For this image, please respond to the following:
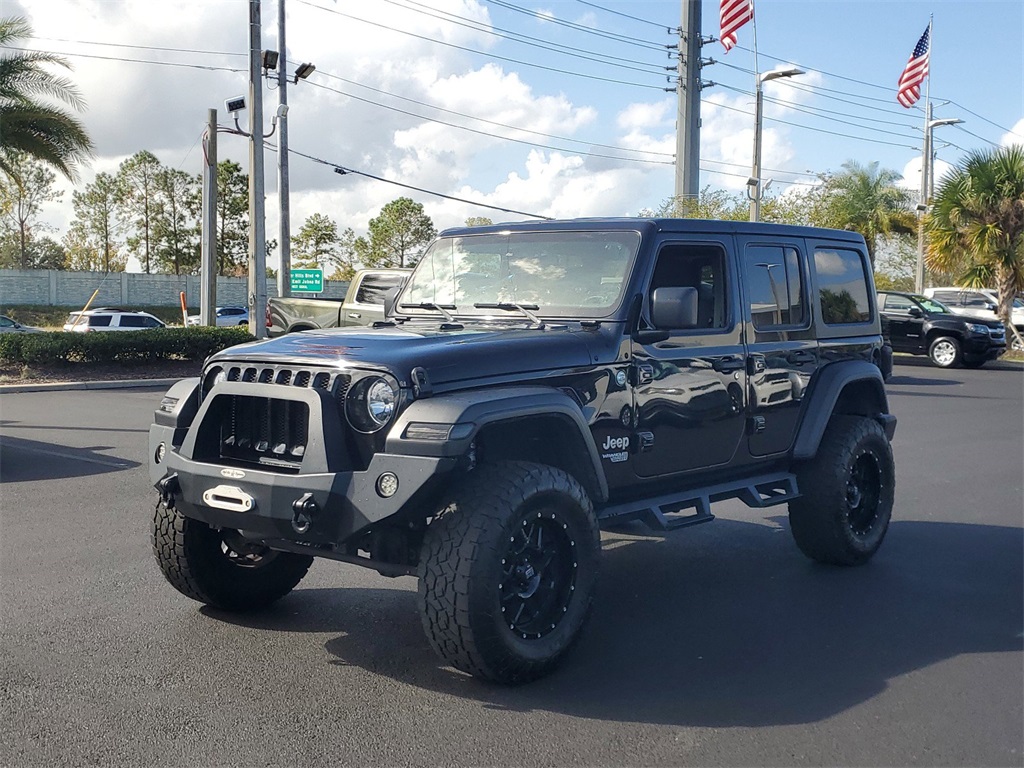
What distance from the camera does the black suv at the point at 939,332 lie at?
23750 millimetres

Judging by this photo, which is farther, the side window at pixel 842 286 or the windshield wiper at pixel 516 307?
the side window at pixel 842 286

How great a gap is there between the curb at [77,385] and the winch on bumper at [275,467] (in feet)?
39.6

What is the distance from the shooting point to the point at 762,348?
19.4 ft

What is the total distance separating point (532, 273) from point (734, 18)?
1008 inches

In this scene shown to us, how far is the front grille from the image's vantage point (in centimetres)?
440

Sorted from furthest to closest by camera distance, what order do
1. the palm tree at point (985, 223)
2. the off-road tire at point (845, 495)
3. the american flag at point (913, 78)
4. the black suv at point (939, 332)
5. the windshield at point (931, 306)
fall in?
the american flag at point (913, 78)
the palm tree at point (985, 223)
the windshield at point (931, 306)
the black suv at point (939, 332)
the off-road tire at point (845, 495)

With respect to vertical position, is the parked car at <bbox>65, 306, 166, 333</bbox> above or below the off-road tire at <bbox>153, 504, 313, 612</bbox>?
above

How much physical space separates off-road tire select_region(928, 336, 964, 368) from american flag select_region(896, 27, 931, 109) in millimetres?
11952

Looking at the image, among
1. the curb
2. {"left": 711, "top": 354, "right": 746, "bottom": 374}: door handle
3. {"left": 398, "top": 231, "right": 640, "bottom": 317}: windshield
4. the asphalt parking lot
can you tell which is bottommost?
the asphalt parking lot

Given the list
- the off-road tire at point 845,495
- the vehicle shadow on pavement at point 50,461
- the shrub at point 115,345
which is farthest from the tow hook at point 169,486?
the shrub at point 115,345

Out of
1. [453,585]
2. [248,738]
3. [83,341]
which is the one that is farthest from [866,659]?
[83,341]

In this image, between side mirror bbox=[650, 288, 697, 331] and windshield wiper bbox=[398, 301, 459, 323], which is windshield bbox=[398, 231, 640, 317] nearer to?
windshield wiper bbox=[398, 301, 459, 323]

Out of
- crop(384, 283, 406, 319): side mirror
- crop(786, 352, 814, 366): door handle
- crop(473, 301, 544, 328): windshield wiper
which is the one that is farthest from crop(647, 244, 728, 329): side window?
crop(384, 283, 406, 319): side mirror

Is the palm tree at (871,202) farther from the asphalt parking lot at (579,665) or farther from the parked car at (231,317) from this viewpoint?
the asphalt parking lot at (579,665)
